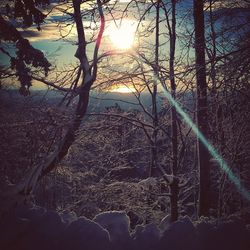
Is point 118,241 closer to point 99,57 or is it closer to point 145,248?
point 145,248

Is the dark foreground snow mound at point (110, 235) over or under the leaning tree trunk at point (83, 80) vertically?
under

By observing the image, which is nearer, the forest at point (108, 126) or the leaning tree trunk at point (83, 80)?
the forest at point (108, 126)

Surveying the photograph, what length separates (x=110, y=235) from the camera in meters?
4.77

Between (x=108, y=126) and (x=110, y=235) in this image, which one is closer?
(x=110, y=235)

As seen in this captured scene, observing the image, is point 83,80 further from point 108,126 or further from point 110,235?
point 110,235

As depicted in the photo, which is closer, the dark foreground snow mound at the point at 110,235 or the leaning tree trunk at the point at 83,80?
the dark foreground snow mound at the point at 110,235

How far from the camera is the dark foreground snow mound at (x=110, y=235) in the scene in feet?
15.0

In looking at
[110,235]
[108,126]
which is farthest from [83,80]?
[110,235]

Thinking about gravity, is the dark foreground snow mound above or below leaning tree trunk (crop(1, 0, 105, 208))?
below

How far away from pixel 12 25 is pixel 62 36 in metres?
3.51

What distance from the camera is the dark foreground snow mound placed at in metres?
4.58

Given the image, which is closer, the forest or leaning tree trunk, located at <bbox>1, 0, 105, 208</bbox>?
the forest

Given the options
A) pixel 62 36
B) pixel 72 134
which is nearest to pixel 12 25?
pixel 62 36

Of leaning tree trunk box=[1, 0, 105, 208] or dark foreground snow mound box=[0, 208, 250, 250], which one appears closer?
dark foreground snow mound box=[0, 208, 250, 250]
